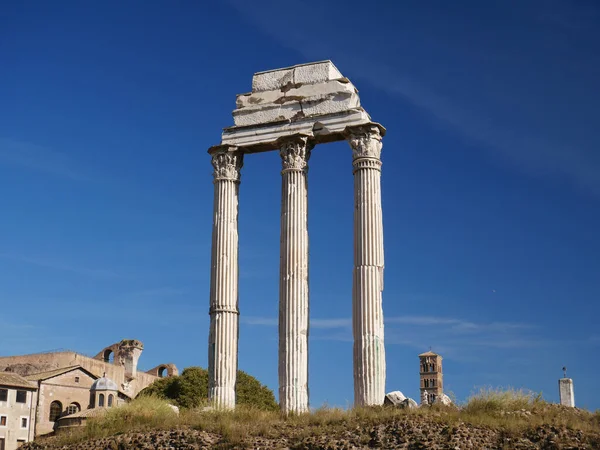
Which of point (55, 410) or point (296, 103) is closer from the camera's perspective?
point (296, 103)

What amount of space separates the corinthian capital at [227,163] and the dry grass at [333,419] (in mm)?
6660

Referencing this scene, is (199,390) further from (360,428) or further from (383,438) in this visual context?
(383,438)

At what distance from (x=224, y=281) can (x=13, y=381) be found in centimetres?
3660

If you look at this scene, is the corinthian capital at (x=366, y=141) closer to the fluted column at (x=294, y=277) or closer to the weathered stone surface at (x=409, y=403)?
the fluted column at (x=294, y=277)

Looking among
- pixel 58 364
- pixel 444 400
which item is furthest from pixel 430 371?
pixel 444 400

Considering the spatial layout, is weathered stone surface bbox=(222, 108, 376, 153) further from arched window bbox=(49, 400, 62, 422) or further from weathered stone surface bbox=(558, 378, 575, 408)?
arched window bbox=(49, 400, 62, 422)

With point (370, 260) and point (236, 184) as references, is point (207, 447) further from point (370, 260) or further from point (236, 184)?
point (236, 184)

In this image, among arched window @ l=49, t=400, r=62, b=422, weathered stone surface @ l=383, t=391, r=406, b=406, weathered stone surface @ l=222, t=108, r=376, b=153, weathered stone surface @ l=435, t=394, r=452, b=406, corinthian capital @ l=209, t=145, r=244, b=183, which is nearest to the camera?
weathered stone surface @ l=435, t=394, r=452, b=406

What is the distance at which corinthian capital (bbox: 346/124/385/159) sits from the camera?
25375 mm

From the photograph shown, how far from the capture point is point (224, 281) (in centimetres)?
2620

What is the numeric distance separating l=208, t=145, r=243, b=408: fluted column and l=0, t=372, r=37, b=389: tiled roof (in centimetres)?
3472

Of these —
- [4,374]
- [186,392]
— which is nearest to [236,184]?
[186,392]

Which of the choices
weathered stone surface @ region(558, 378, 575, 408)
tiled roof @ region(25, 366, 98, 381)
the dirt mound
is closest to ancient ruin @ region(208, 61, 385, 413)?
the dirt mound

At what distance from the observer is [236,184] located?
2720cm
